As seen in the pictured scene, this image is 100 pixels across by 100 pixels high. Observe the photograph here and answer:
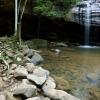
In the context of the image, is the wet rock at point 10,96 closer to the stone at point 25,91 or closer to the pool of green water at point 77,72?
the stone at point 25,91

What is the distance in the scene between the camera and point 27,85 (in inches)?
174

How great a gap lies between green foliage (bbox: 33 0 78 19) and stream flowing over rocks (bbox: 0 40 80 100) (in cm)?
435

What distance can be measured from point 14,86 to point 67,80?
1.41 m

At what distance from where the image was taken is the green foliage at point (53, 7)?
10.0m

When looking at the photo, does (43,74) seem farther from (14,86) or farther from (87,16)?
(87,16)

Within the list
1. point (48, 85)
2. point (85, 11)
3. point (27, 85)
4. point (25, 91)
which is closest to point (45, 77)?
point (48, 85)

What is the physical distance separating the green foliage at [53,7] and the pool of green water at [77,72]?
194 centimetres

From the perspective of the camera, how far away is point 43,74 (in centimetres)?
538

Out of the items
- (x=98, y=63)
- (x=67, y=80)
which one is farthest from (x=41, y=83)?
(x=98, y=63)

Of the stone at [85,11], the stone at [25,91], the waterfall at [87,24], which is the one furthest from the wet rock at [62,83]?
the waterfall at [87,24]

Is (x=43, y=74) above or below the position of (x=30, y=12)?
below

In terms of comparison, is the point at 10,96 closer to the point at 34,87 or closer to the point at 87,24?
the point at 34,87

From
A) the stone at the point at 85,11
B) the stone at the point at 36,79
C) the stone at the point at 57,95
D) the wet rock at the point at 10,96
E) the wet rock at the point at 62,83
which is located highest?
the stone at the point at 85,11

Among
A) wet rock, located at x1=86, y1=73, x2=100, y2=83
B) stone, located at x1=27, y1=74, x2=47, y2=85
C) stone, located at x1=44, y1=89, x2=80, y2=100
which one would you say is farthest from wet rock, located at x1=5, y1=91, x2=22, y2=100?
wet rock, located at x1=86, y1=73, x2=100, y2=83
